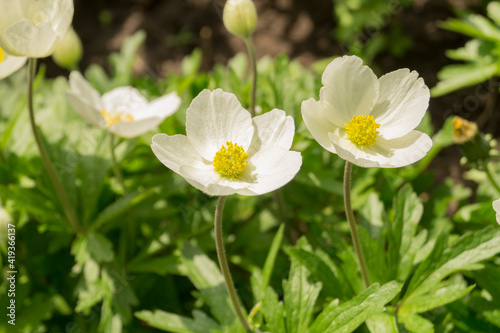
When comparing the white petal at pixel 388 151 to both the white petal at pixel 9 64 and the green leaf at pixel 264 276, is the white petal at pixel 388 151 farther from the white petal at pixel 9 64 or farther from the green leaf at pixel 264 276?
the white petal at pixel 9 64

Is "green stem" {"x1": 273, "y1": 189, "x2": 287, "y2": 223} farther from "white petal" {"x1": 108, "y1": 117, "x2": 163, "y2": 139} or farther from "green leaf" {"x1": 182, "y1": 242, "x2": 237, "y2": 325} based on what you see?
"white petal" {"x1": 108, "y1": 117, "x2": 163, "y2": 139}

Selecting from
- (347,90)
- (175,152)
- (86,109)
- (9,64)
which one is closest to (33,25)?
(9,64)

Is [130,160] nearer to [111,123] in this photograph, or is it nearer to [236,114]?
[111,123]

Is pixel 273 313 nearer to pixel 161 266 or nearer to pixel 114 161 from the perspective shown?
pixel 161 266

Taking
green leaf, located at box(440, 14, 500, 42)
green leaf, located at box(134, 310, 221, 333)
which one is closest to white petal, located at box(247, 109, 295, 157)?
green leaf, located at box(134, 310, 221, 333)

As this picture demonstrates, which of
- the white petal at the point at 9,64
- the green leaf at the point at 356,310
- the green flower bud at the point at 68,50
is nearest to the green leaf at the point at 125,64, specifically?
the green flower bud at the point at 68,50
